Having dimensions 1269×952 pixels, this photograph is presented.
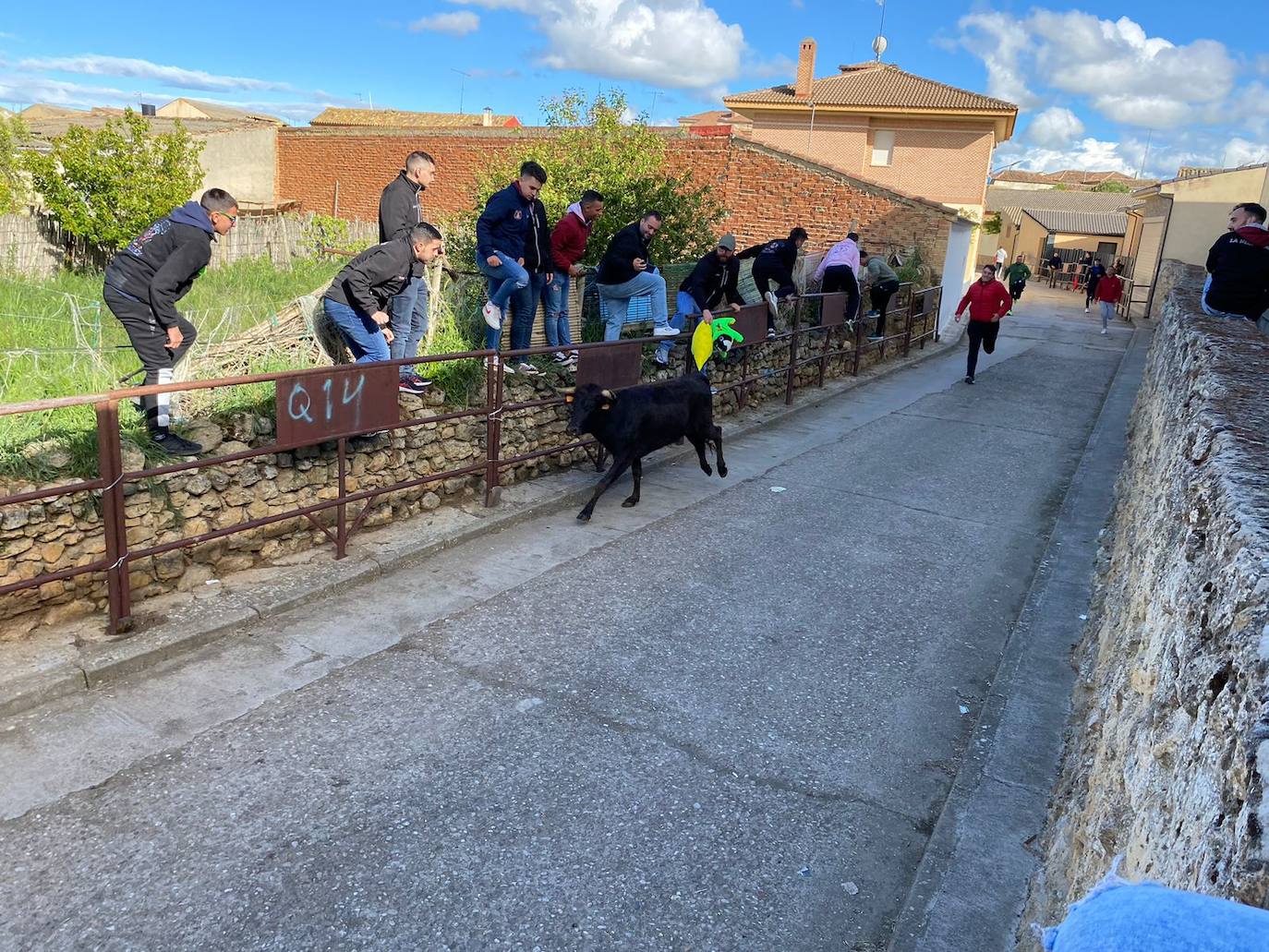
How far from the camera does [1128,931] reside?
0.97 metres

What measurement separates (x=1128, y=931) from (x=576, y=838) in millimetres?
2808

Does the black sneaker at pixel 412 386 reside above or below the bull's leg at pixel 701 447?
above

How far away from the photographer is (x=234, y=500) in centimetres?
559

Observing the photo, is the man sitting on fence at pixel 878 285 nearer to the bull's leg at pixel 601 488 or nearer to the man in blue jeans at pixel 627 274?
the man in blue jeans at pixel 627 274

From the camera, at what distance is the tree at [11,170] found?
13.6 meters

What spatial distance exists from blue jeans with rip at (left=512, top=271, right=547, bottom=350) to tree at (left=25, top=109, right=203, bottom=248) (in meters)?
9.25

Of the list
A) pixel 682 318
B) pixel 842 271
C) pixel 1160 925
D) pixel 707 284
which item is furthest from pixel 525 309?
pixel 1160 925

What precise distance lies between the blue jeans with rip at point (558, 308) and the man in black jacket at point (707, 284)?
59.4 inches

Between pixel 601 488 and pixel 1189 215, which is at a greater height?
pixel 1189 215

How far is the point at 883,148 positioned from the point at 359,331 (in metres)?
28.7

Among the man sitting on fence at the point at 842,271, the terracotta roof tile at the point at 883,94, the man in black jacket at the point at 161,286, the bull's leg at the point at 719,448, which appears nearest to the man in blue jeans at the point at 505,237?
the bull's leg at the point at 719,448

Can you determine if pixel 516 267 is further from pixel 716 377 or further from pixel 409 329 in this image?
pixel 716 377

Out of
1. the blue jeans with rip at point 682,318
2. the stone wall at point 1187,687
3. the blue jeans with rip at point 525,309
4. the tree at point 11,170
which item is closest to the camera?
the stone wall at point 1187,687

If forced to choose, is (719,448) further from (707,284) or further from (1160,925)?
(1160,925)
